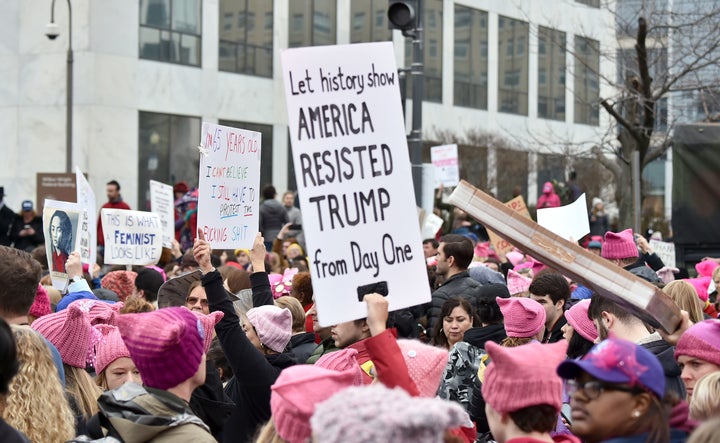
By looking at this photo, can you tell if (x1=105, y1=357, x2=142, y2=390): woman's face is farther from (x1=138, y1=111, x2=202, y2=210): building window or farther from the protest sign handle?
(x1=138, y1=111, x2=202, y2=210): building window

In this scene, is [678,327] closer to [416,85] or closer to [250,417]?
[250,417]

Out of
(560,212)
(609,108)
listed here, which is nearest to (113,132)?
(609,108)

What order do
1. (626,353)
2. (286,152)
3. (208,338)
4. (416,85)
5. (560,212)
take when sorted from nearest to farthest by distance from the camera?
(626,353), (208,338), (560,212), (416,85), (286,152)

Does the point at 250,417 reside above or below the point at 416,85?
below

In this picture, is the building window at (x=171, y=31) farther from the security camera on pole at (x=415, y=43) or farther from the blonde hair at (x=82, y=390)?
the blonde hair at (x=82, y=390)

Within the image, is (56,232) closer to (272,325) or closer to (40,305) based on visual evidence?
(40,305)

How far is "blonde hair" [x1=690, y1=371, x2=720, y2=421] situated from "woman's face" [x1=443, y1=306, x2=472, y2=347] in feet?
10.8

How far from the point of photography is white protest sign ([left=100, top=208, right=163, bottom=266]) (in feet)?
38.3

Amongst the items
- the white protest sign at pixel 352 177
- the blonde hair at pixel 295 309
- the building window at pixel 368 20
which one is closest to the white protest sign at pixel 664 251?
the blonde hair at pixel 295 309

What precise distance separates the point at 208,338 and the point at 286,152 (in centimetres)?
2950

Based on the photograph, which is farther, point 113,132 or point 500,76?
point 500,76

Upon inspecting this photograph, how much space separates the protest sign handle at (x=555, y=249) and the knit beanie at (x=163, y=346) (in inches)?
43.7

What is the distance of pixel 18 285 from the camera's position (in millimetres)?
5375

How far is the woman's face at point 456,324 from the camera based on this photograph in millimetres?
7832
